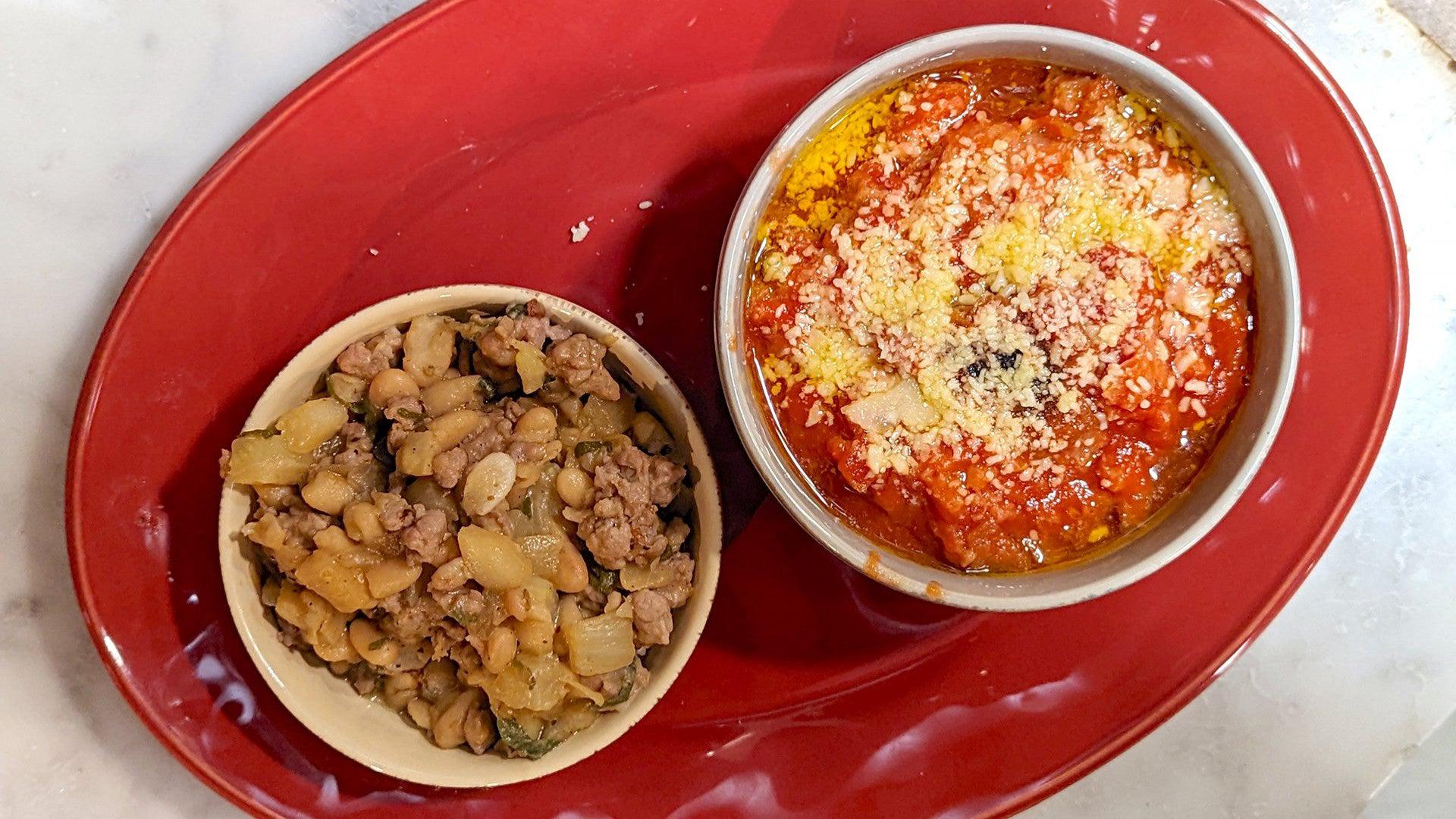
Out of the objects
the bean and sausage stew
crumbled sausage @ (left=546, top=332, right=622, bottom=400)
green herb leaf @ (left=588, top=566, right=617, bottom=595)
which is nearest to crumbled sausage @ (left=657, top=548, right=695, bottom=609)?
the bean and sausage stew

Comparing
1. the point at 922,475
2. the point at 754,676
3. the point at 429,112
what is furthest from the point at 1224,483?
the point at 429,112

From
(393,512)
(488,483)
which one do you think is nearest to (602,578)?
(488,483)

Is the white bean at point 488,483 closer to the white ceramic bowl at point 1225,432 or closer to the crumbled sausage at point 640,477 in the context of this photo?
the crumbled sausage at point 640,477

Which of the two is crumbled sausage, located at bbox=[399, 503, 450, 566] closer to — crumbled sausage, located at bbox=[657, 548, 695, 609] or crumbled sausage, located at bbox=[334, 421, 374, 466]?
crumbled sausage, located at bbox=[334, 421, 374, 466]

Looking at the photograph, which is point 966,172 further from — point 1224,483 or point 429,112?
point 429,112

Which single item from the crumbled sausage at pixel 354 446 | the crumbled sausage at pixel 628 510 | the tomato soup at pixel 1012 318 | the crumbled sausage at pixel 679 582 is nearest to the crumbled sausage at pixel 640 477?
the crumbled sausage at pixel 628 510

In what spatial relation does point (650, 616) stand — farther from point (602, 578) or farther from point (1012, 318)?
point (1012, 318)
